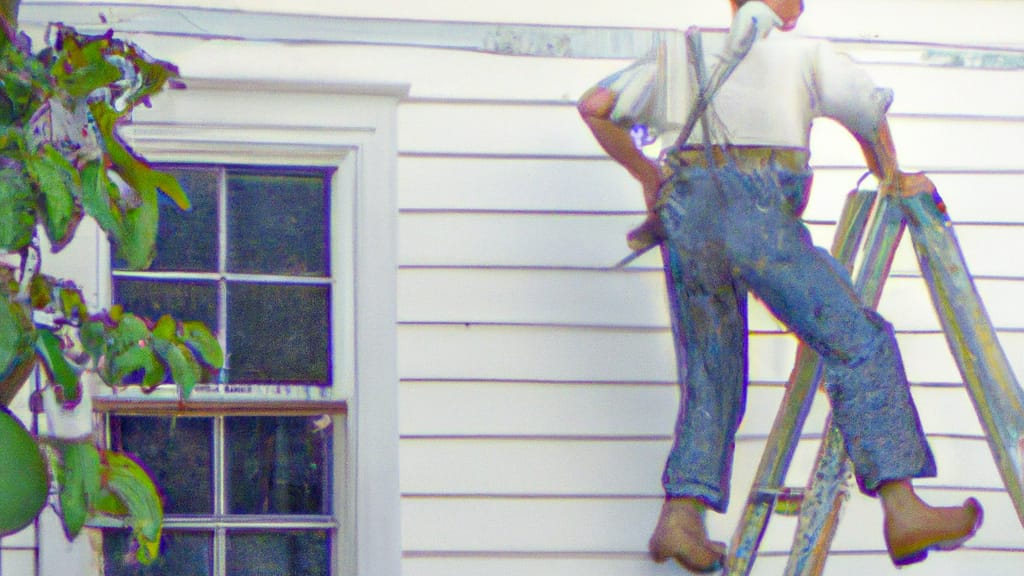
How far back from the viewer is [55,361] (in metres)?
3.06

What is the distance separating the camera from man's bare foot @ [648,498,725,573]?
4219mm

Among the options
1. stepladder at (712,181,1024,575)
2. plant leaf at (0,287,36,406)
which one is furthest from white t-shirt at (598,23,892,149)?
plant leaf at (0,287,36,406)

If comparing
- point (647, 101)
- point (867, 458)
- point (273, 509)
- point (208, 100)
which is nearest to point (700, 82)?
point (647, 101)

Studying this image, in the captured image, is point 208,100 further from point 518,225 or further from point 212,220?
point 518,225

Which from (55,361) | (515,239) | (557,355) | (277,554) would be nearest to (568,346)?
(557,355)

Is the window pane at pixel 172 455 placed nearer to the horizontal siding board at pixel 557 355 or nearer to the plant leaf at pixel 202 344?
the horizontal siding board at pixel 557 355

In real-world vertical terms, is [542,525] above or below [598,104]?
below

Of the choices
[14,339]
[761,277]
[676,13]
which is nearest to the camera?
[14,339]

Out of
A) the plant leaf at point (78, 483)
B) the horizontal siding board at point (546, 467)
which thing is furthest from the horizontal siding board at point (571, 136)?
the plant leaf at point (78, 483)

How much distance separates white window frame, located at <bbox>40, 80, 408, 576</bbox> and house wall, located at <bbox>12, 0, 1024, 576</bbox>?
42 mm

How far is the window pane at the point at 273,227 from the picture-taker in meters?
4.50

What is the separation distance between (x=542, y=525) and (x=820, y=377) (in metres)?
0.82

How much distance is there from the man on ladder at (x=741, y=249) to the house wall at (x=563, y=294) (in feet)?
0.79

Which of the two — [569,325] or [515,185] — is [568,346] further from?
[515,185]
